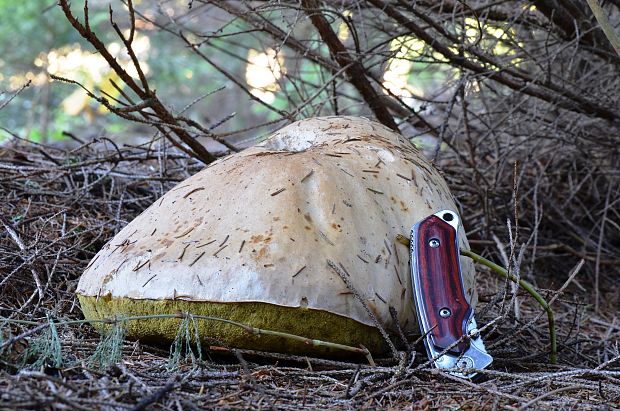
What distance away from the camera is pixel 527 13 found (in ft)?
10.7

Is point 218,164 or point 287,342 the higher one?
point 218,164

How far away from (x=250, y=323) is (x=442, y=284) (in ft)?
2.04

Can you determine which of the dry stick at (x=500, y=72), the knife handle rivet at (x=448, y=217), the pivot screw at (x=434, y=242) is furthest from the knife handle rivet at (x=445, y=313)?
the dry stick at (x=500, y=72)

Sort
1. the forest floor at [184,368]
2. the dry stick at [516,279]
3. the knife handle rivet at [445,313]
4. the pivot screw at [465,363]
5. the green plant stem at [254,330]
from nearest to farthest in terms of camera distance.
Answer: the forest floor at [184,368] < the green plant stem at [254,330] < the pivot screw at [465,363] < the knife handle rivet at [445,313] < the dry stick at [516,279]

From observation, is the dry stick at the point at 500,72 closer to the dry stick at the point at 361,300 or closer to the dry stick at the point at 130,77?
the dry stick at the point at 130,77

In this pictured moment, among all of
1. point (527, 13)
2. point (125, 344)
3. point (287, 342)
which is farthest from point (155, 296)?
point (527, 13)

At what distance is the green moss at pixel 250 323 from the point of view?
71.6 inches

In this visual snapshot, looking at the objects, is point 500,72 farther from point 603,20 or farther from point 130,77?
point 130,77

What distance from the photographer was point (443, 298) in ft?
6.62

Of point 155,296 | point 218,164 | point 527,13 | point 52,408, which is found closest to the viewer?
point 52,408

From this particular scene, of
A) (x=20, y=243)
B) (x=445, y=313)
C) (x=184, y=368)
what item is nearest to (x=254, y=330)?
(x=184, y=368)

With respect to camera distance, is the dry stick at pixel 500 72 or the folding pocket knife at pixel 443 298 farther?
the dry stick at pixel 500 72

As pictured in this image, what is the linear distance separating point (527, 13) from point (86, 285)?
247cm

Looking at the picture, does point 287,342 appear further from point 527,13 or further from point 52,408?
point 527,13
